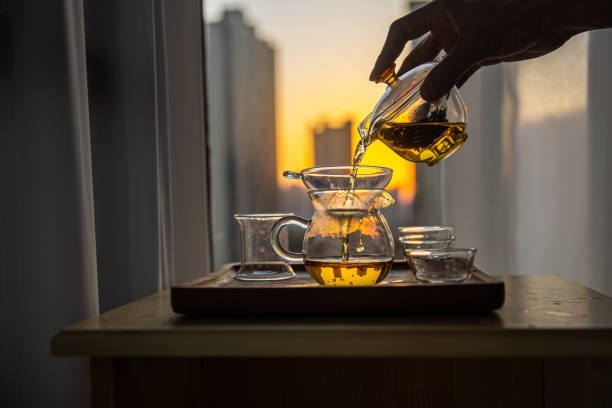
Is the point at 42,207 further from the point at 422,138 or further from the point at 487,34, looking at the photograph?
the point at 487,34

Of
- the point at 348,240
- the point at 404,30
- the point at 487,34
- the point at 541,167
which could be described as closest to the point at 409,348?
the point at 348,240

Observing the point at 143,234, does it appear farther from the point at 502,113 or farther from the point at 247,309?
the point at 502,113

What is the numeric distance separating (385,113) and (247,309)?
0.36m

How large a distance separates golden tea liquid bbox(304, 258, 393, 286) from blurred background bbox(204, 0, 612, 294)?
2.20ft

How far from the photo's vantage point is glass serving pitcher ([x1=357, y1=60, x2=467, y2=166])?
89 cm

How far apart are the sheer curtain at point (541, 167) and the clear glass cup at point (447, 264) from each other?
66 centimetres

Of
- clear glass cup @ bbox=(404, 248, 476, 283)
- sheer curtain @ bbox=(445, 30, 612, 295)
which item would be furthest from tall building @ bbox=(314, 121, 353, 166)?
clear glass cup @ bbox=(404, 248, 476, 283)

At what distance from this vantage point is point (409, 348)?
25.4 inches

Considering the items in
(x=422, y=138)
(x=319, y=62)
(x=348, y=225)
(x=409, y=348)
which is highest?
(x=319, y=62)

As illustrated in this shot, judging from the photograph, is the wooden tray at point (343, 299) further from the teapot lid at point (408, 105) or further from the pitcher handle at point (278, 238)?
the teapot lid at point (408, 105)

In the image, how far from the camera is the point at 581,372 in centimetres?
72

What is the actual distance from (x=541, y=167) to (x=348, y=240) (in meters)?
0.74

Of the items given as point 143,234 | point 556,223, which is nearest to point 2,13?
point 143,234

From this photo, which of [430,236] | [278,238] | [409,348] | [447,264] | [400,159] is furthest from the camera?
[400,159]
